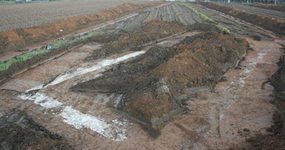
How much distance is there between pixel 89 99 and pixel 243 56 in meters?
9.02

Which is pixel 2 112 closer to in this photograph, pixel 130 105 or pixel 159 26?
pixel 130 105

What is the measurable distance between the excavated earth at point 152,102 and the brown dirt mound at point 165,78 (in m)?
0.03

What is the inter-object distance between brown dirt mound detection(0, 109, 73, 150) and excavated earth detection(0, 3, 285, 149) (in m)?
0.03

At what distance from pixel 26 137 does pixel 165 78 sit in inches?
179

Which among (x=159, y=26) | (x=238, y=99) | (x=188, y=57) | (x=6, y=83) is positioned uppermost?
(x=159, y=26)

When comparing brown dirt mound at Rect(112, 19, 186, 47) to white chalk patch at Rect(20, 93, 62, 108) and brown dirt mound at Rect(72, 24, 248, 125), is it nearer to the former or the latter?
brown dirt mound at Rect(72, 24, 248, 125)

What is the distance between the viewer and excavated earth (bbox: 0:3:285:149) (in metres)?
5.18

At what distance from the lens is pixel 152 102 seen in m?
6.00

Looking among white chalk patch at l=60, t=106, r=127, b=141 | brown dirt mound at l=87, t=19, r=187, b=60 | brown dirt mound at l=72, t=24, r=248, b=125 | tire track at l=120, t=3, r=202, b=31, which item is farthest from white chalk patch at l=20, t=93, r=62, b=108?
tire track at l=120, t=3, r=202, b=31

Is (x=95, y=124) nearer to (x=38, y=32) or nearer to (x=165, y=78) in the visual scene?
(x=165, y=78)

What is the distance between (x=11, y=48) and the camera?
14492 millimetres

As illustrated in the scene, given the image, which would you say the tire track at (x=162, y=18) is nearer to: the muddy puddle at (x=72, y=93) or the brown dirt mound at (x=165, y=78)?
the muddy puddle at (x=72, y=93)

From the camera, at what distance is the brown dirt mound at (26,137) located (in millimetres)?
4487

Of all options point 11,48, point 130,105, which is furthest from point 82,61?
point 11,48
